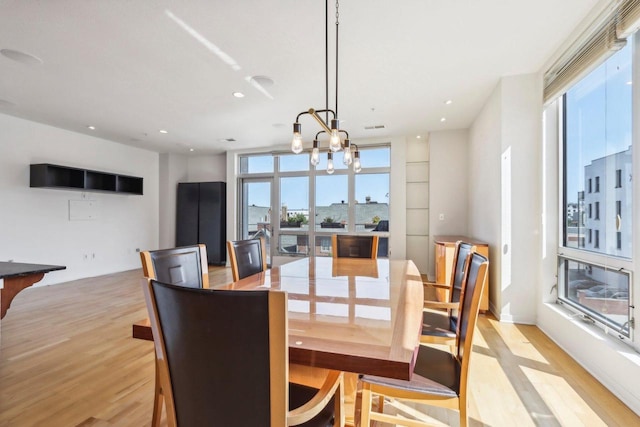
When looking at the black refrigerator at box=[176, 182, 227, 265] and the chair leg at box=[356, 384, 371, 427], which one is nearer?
the chair leg at box=[356, 384, 371, 427]

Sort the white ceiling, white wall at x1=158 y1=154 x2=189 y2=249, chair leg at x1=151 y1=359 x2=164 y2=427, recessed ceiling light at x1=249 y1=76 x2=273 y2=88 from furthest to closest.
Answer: white wall at x1=158 y1=154 x2=189 y2=249, recessed ceiling light at x1=249 y1=76 x2=273 y2=88, the white ceiling, chair leg at x1=151 y1=359 x2=164 y2=427

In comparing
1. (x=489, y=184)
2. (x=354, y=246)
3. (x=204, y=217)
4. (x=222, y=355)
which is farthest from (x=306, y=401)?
(x=204, y=217)

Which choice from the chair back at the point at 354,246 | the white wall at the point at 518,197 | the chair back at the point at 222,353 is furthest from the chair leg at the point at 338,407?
the white wall at the point at 518,197

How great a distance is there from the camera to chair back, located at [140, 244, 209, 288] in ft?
5.29

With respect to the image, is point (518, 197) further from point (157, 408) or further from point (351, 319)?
point (157, 408)

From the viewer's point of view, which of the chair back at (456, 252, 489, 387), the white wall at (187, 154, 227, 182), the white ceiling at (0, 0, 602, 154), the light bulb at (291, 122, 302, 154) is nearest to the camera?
the chair back at (456, 252, 489, 387)

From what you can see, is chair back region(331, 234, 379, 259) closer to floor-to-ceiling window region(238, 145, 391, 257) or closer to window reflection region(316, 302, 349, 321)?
window reflection region(316, 302, 349, 321)

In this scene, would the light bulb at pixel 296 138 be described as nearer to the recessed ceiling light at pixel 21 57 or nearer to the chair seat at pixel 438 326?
the chair seat at pixel 438 326

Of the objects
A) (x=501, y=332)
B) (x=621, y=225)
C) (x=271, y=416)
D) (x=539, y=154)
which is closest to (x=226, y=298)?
(x=271, y=416)

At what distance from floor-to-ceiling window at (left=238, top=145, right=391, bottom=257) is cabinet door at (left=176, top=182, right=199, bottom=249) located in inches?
44.8

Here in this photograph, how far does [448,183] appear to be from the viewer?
208 inches

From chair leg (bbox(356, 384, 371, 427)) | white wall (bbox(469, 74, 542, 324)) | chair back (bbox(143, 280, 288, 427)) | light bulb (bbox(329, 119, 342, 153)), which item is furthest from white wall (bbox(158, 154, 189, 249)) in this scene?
chair back (bbox(143, 280, 288, 427))

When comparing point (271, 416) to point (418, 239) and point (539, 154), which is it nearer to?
point (539, 154)

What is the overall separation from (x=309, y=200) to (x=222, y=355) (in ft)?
18.4
